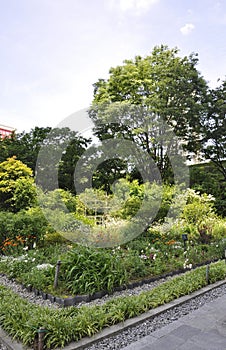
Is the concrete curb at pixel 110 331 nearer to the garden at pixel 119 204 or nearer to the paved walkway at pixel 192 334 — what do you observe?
the garden at pixel 119 204

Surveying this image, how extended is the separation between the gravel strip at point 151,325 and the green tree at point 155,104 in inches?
273

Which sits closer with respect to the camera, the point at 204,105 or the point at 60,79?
the point at 60,79

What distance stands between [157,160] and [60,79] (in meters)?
5.00

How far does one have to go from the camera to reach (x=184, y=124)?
9.83 m

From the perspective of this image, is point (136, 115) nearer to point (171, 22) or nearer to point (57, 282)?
point (171, 22)

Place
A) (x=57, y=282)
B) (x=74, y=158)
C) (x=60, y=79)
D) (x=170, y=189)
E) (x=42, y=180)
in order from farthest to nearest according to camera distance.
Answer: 1. (x=74, y=158)
2. (x=42, y=180)
3. (x=170, y=189)
4. (x=60, y=79)
5. (x=57, y=282)

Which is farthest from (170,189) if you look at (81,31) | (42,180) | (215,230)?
(81,31)

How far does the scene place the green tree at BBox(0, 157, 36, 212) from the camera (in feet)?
27.9

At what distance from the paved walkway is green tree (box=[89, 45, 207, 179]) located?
7364 millimetres

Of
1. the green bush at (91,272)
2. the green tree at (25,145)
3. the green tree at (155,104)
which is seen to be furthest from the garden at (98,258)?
the green tree at (25,145)

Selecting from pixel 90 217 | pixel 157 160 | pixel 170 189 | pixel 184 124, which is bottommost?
pixel 90 217

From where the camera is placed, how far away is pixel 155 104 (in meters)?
9.73

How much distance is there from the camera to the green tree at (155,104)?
9.48 metres

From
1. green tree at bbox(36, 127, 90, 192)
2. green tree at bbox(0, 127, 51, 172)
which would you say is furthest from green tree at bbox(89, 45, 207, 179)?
green tree at bbox(0, 127, 51, 172)
